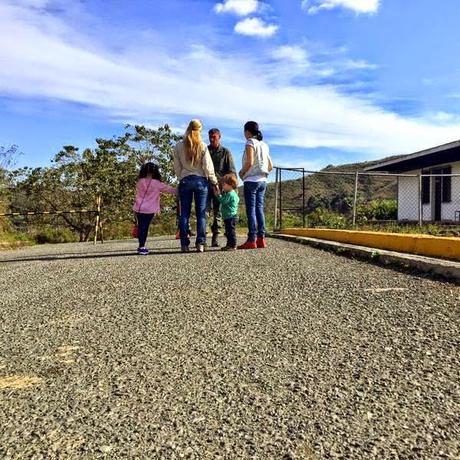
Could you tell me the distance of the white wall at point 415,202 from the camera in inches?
727

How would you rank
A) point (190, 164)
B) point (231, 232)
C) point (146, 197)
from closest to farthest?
point (190, 164)
point (231, 232)
point (146, 197)

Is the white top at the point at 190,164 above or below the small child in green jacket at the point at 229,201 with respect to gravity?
above

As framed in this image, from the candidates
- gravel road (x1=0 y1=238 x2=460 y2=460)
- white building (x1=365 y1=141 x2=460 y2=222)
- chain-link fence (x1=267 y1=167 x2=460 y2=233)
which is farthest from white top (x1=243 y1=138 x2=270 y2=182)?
white building (x1=365 y1=141 x2=460 y2=222)

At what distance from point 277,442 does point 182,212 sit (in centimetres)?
559

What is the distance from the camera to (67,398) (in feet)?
6.71

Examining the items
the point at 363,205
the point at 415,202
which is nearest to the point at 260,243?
the point at 363,205

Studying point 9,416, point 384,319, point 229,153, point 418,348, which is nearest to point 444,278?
point 384,319

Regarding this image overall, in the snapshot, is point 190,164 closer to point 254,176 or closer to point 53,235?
point 254,176

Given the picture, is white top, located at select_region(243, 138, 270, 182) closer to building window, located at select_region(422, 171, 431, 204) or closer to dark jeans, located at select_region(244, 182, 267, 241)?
dark jeans, located at select_region(244, 182, 267, 241)

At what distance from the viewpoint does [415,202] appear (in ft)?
69.6

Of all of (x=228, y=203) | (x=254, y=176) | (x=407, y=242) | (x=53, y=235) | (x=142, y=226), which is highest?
(x=254, y=176)

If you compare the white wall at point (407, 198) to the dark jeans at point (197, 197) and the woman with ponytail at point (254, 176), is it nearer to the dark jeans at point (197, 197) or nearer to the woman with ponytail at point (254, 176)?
the woman with ponytail at point (254, 176)

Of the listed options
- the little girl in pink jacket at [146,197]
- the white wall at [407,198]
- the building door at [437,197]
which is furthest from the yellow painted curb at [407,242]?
the white wall at [407,198]

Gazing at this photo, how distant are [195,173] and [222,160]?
3.04 feet
